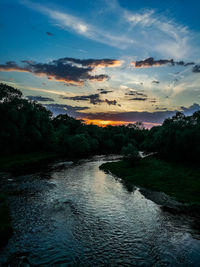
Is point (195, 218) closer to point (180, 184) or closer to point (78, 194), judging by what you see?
point (180, 184)

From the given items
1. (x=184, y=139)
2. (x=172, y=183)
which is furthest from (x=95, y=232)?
(x=184, y=139)

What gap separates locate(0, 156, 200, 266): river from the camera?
15844 millimetres

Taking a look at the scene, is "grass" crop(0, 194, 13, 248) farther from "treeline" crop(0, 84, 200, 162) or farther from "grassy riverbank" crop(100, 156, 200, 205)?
"treeline" crop(0, 84, 200, 162)

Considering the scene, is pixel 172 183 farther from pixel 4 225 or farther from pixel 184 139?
pixel 184 139

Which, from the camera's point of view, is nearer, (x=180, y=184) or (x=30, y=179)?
(x=180, y=184)

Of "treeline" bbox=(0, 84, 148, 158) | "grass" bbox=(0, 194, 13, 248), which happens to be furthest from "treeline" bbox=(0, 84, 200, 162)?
"grass" bbox=(0, 194, 13, 248)

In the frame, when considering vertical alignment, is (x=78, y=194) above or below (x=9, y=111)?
below

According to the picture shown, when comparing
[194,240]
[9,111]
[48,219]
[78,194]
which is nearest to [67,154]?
[9,111]

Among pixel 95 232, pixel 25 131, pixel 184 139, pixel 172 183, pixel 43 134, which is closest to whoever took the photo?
pixel 95 232

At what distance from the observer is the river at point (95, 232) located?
1584 cm

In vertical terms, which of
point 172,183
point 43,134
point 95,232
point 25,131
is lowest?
point 95,232

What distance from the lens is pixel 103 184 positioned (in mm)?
40594

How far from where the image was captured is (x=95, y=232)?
20.2 meters

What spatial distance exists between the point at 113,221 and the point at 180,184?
21.4 meters
